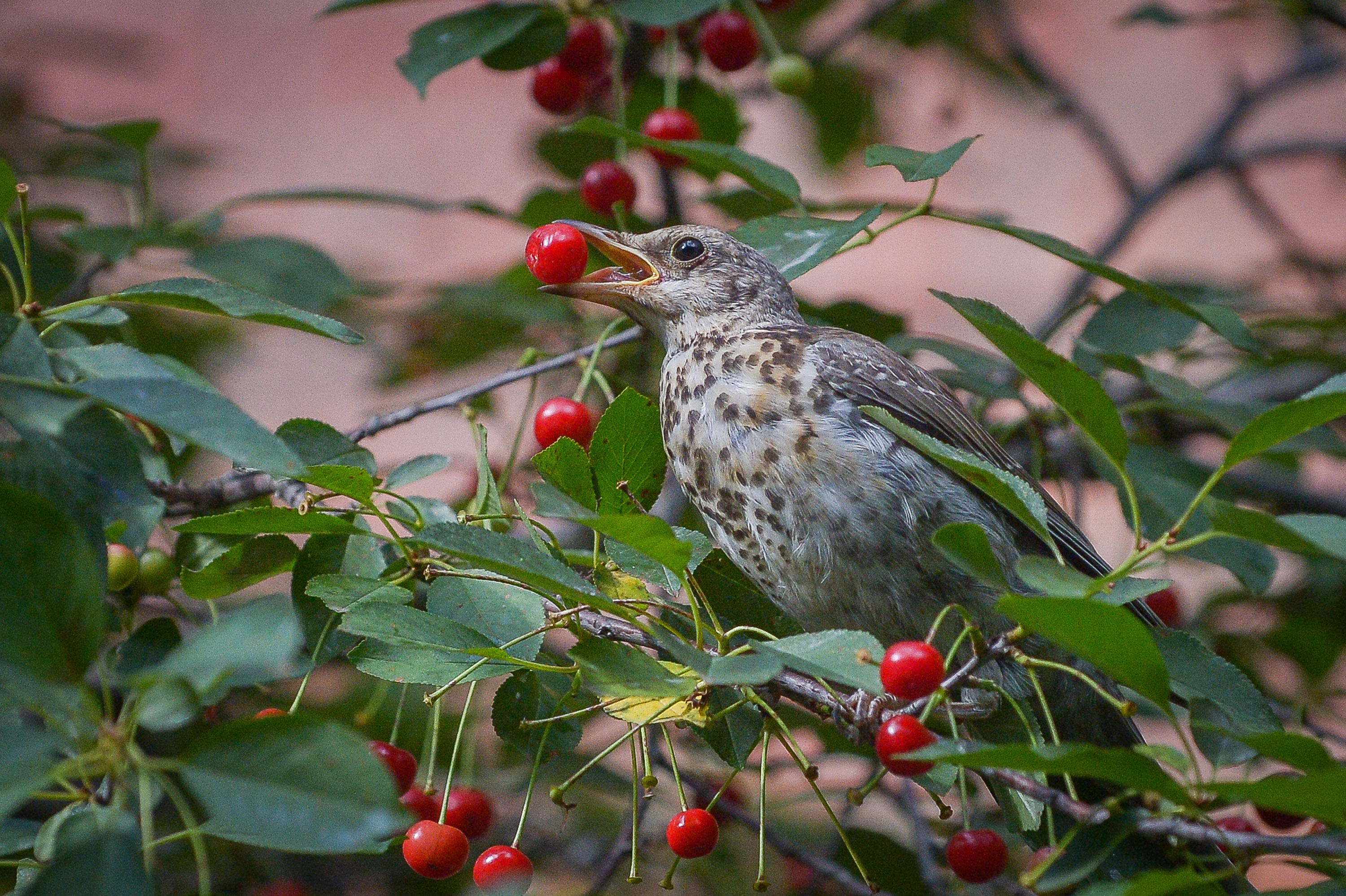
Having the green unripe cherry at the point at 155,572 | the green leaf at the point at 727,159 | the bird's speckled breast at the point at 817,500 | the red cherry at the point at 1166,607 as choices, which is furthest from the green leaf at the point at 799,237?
the red cherry at the point at 1166,607

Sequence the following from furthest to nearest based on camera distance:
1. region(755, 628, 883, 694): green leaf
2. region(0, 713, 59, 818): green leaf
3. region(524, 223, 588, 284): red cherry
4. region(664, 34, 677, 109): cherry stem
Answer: region(664, 34, 677, 109): cherry stem, region(524, 223, 588, 284): red cherry, region(755, 628, 883, 694): green leaf, region(0, 713, 59, 818): green leaf

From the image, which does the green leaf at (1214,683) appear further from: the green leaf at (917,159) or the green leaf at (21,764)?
the green leaf at (21,764)

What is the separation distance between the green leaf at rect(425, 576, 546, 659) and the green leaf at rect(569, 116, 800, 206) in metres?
0.48

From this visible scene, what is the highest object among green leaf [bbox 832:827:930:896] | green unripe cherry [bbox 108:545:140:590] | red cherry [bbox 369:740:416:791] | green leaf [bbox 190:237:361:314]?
green leaf [bbox 190:237:361:314]

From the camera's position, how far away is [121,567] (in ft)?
3.88

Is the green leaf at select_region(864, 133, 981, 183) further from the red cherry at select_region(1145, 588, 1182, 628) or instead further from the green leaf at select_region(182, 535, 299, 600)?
the red cherry at select_region(1145, 588, 1182, 628)

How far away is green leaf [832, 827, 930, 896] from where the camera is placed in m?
1.47

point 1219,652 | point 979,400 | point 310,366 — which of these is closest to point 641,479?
point 979,400

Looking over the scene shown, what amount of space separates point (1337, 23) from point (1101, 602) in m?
1.59

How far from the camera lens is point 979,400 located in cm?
172

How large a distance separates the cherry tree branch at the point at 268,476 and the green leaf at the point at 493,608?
0.27 metres

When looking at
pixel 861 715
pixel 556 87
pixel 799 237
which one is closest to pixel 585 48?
pixel 556 87

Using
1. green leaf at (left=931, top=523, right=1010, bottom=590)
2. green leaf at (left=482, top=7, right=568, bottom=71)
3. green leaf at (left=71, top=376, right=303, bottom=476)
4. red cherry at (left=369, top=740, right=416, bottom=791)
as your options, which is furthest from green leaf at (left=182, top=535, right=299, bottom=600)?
green leaf at (left=482, top=7, right=568, bottom=71)

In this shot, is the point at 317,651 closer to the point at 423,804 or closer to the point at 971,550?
the point at 423,804
